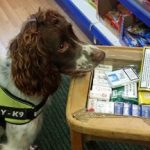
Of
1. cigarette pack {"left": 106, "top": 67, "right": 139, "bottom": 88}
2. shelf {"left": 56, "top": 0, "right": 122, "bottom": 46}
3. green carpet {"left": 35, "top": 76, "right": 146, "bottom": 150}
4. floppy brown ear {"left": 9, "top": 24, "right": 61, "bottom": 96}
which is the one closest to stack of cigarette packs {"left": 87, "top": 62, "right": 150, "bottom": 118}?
cigarette pack {"left": 106, "top": 67, "right": 139, "bottom": 88}

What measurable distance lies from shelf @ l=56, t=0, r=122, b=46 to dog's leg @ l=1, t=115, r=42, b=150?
34.0 inches

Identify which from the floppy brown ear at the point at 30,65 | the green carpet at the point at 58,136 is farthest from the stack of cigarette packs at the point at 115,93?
the green carpet at the point at 58,136

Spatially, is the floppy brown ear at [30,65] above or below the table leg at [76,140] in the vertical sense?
above

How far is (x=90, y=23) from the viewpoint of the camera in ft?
7.37

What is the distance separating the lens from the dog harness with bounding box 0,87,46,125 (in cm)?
133

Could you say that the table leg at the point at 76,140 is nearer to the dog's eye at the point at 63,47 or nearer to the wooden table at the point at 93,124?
the wooden table at the point at 93,124

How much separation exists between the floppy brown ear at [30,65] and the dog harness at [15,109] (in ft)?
0.24

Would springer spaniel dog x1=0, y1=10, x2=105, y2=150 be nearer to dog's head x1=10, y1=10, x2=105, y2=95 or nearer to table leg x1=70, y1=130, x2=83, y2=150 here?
dog's head x1=10, y1=10, x2=105, y2=95

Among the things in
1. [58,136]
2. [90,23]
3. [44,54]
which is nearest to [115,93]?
[44,54]

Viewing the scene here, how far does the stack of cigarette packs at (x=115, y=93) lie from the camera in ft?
4.18

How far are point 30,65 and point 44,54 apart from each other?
6 centimetres

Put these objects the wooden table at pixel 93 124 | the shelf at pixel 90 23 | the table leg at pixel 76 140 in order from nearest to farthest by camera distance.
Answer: the wooden table at pixel 93 124
the table leg at pixel 76 140
the shelf at pixel 90 23

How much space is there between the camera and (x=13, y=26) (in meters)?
2.47

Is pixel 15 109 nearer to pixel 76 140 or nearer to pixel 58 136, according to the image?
pixel 76 140
